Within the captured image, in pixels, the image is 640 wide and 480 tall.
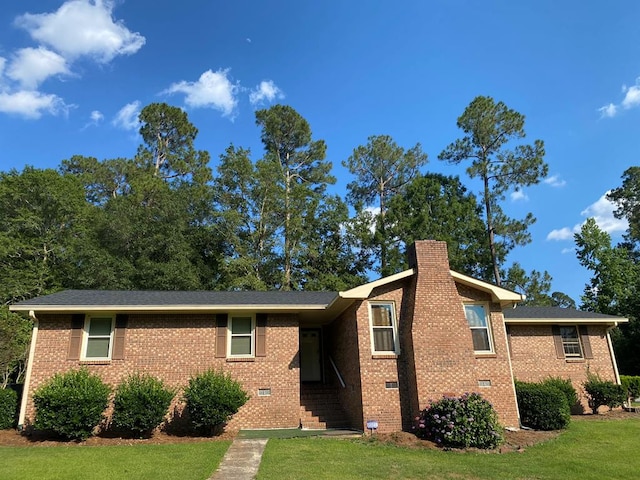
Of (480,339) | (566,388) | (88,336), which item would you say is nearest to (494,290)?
(480,339)

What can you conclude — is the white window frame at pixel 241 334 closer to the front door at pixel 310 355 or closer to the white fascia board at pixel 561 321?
the front door at pixel 310 355

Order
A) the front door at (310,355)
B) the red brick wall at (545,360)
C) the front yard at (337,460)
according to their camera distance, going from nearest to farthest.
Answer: the front yard at (337,460) → the red brick wall at (545,360) → the front door at (310,355)

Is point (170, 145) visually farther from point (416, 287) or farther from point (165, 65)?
point (416, 287)

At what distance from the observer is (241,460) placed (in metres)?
8.66

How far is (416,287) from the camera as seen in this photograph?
12258 mm

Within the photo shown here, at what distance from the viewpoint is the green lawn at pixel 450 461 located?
25.4 feet

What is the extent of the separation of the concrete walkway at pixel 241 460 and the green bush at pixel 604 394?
11.4 meters

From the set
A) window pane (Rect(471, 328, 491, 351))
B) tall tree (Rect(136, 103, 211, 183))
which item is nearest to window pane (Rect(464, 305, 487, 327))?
window pane (Rect(471, 328, 491, 351))

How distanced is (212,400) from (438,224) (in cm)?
2205

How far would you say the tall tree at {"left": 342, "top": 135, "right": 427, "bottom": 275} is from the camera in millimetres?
34781

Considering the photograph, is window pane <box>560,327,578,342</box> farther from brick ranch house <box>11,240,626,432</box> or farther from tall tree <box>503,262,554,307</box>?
tall tree <box>503,262,554,307</box>

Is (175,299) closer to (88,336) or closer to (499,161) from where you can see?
(88,336)

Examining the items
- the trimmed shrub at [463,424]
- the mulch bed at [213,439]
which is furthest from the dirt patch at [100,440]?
the trimmed shrub at [463,424]

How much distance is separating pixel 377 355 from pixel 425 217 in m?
18.5
